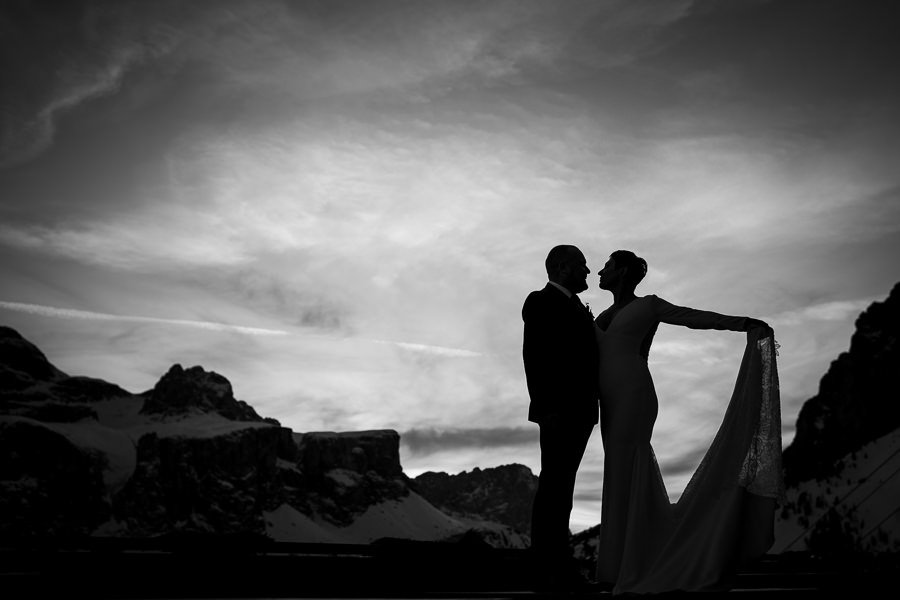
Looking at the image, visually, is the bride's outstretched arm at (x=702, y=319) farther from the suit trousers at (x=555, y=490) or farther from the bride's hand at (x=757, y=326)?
the suit trousers at (x=555, y=490)

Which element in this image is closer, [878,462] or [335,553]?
[335,553]

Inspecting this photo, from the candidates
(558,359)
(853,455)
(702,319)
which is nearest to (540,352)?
(558,359)

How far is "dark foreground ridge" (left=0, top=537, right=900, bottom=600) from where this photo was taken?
4453 mm

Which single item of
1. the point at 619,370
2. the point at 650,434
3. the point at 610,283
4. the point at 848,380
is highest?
the point at 848,380

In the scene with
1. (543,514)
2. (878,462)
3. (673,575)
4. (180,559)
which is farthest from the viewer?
(878,462)

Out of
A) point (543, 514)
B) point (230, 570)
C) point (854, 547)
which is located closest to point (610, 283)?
point (543, 514)

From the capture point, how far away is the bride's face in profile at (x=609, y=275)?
6.49m

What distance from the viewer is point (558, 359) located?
580 cm

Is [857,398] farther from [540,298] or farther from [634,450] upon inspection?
[540,298]

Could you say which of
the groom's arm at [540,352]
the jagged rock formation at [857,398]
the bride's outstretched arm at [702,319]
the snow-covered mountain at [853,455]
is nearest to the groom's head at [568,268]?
the groom's arm at [540,352]

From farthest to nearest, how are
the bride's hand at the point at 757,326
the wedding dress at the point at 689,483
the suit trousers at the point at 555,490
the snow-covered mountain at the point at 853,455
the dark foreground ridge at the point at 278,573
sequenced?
the snow-covered mountain at the point at 853,455 < the bride's hand at the point at 757,326 < the suit trousers at the point at 555,490 < the wedding dress at the point at 689,483 < the dark foreground ridge at the point at 278,573

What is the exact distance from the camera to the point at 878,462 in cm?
3034

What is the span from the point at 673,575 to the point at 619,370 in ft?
5.13

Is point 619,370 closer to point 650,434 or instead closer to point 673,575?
point 650,434
